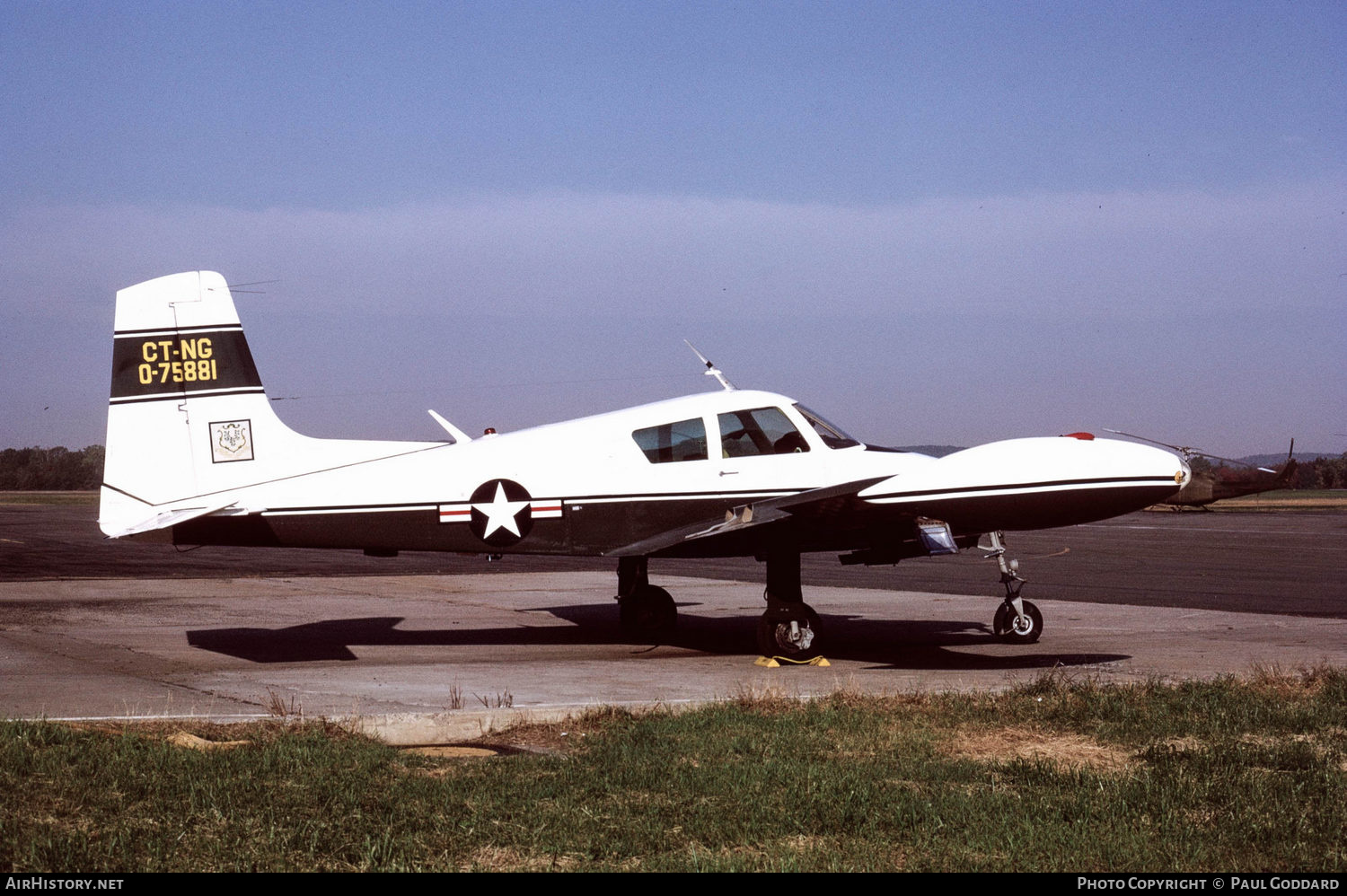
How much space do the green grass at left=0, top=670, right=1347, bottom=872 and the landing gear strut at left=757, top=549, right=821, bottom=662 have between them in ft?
14.2

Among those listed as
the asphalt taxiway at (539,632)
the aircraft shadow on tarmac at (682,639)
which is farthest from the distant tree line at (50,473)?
the aircraft shadow on tarmac at (682,639)

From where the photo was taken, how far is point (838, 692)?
10.1 meters

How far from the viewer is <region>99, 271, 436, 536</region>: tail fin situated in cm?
1290

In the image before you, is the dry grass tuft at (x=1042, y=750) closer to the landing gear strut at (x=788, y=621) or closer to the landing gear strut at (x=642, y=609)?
the landing gear strut at (x=788, y=621)

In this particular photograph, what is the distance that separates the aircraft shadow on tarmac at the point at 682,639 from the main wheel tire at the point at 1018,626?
20 centimetres

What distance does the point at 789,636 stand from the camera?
1345 centimetres

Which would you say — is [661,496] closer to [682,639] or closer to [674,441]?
[674,441]

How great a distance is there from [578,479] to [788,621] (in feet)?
9.49

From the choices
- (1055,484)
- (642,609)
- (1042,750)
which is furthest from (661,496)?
(1042,750)

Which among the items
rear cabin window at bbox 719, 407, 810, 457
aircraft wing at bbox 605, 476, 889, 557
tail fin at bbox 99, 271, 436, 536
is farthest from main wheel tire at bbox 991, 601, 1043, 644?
tail fin at bbox 99, 271, 436, 536
